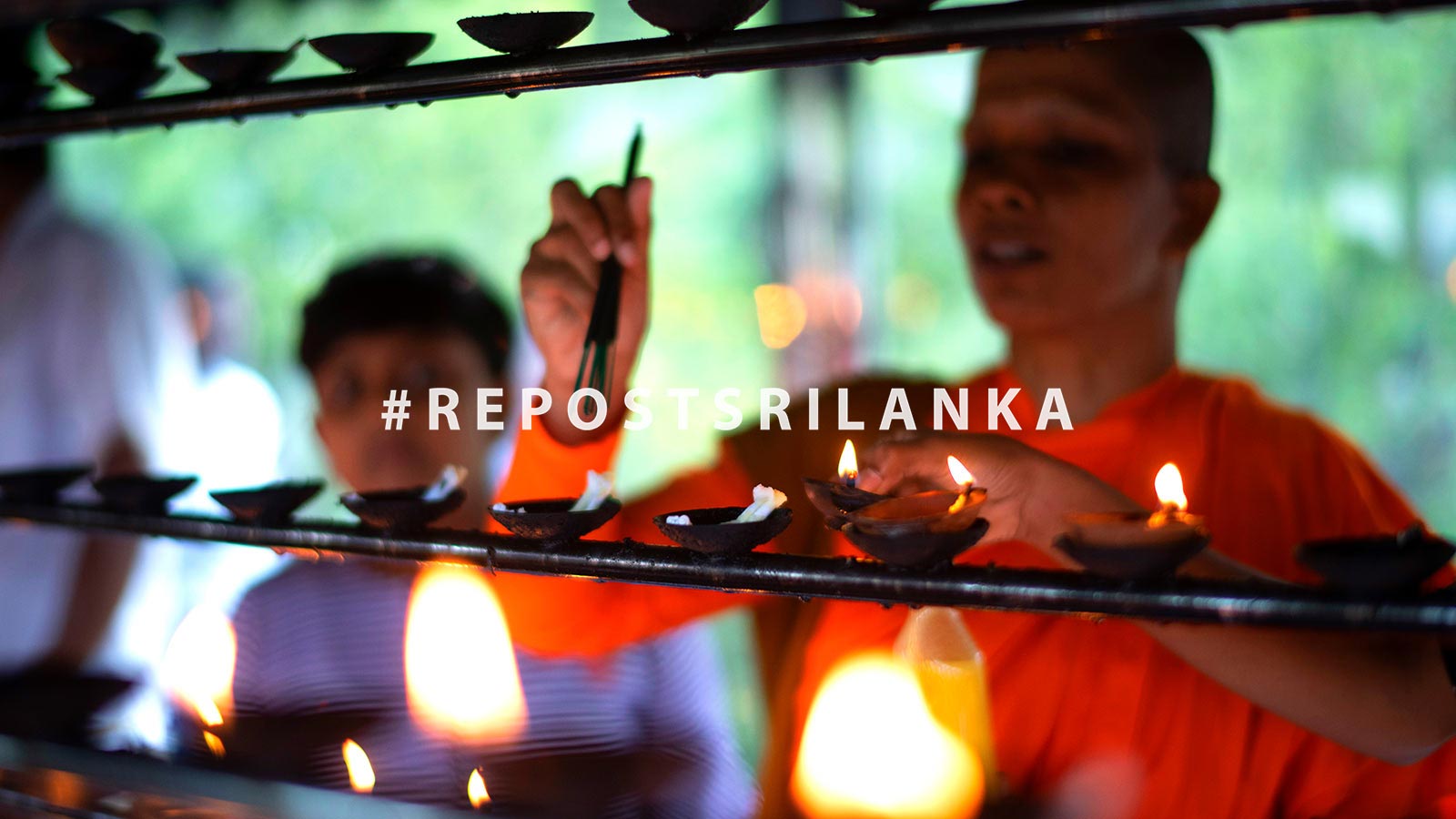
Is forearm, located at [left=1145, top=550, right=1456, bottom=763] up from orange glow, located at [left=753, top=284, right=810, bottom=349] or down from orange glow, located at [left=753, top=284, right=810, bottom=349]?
down

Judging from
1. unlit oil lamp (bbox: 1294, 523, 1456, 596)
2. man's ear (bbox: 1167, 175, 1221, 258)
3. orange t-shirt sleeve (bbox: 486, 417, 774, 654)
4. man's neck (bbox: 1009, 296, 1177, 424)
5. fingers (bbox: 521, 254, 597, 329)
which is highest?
man's ear (bbox: 1167, 175, 1221, 258)

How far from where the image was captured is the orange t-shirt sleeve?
5.12 feet

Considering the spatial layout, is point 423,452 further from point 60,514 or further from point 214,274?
point 214,274

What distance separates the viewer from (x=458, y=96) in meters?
1.17

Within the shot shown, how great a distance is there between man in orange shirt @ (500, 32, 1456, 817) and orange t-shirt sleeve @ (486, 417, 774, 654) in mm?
149

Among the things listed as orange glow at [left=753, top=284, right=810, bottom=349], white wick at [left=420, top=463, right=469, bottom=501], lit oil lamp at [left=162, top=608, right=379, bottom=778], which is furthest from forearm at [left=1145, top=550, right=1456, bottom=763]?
orange glow at [left=753, top=284, right=810, bottom=349]

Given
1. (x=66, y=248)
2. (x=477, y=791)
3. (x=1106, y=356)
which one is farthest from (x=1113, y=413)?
(x=66, y=248)

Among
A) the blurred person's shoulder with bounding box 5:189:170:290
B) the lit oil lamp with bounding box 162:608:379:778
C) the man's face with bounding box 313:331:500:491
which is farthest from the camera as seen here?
the blurred person's shoulder with bounding box 5:189:170:290

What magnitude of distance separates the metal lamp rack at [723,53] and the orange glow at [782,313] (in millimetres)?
2613

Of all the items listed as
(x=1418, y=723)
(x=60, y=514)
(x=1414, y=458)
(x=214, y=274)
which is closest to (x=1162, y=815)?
(x=1418, y=723)

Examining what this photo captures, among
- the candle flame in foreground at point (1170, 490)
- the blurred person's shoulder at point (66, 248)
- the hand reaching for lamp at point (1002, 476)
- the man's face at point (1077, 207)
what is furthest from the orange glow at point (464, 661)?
the blurred person's shoulder at point (66, 248)

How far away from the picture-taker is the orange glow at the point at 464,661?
1.58 metres

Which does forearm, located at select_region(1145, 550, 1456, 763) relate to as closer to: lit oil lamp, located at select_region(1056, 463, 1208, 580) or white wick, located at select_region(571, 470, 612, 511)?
lit oil lamp, located at select_region(1056, 463, 1208, 580)

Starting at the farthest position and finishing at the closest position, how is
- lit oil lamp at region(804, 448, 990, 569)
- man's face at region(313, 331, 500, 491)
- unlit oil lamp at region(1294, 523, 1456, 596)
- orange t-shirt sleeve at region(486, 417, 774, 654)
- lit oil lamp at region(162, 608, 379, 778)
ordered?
man's face at region(313, 331, 500, 491) < orange t-shirt sleeve at region(486, 417, 774, 654) < lit oil lamp at region(162, 608, 379, 778) < lit oil lamp at region(804, 448, 990, 569) < unlit oil lamp at region(1294, 523, 1456, 596)
